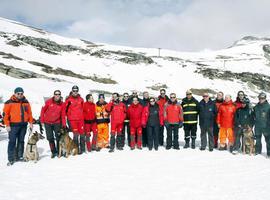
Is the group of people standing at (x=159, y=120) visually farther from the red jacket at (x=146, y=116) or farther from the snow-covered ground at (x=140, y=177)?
the snow-covered ground at (x=140, y=177)

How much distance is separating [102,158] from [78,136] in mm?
1376

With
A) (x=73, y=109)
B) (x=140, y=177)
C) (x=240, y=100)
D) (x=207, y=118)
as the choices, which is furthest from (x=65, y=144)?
(x=240, y=100)

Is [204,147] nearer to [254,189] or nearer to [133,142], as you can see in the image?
[133,142]

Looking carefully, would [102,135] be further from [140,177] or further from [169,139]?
[140,177]

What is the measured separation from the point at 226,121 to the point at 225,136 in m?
0.58

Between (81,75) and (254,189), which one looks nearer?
(254,189)

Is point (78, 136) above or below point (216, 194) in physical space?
above

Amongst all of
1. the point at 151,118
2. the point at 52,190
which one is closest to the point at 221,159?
the point at 151,118

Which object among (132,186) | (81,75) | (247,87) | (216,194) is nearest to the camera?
(216,194)

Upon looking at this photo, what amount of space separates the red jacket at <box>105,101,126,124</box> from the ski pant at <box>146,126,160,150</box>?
1079 mm

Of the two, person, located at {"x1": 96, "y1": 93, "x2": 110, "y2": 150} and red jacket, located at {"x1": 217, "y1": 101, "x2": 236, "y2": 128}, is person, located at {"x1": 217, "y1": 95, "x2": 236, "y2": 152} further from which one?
person, located at {"x1": 96, "y1": 93, "x2": 110, "y2": 150}

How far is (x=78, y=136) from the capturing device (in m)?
11.3

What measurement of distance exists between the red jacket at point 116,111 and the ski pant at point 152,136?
42.5 inches

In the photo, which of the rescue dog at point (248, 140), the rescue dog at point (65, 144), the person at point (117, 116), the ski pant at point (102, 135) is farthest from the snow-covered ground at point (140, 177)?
the person at point (117, 116)
